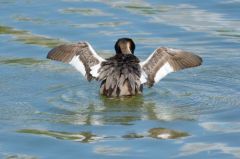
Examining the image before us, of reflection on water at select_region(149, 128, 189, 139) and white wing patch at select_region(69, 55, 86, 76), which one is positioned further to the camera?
white wing patch at select_region(69, 55, 86, 76)

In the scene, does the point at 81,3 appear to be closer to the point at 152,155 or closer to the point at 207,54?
the point at 207,54

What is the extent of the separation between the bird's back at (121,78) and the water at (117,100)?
0.47 ft

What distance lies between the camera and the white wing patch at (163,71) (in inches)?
496

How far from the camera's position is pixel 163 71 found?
497 inches

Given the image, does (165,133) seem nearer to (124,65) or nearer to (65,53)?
(124,65)

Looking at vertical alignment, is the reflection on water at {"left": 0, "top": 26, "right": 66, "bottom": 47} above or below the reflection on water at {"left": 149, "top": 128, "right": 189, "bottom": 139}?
above

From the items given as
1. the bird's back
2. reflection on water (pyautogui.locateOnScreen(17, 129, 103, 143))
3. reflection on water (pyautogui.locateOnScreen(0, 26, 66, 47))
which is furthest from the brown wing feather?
reflection on water (pyautogui.locateOnScreen(17, 129, 103, 143))

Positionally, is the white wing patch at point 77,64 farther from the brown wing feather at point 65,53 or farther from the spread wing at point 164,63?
the spread wing at point 164,63

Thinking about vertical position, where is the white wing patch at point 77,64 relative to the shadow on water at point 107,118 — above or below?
above

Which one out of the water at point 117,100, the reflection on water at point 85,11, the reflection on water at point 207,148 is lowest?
the reflection on water at point 207,148

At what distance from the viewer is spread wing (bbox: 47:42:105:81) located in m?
12.6

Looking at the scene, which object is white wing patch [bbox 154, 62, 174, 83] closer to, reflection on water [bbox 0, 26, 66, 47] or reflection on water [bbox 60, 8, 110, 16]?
reflection on water [bbox 0, 26, 66, 47]

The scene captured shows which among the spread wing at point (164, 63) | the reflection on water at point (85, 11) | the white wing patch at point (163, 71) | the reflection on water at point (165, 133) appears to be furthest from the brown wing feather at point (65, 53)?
the reflection on water at point (85, 11)

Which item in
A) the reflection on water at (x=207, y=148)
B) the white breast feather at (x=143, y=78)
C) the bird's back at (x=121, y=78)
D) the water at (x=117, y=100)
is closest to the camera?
the reflection on water at (x=207, y=148)
